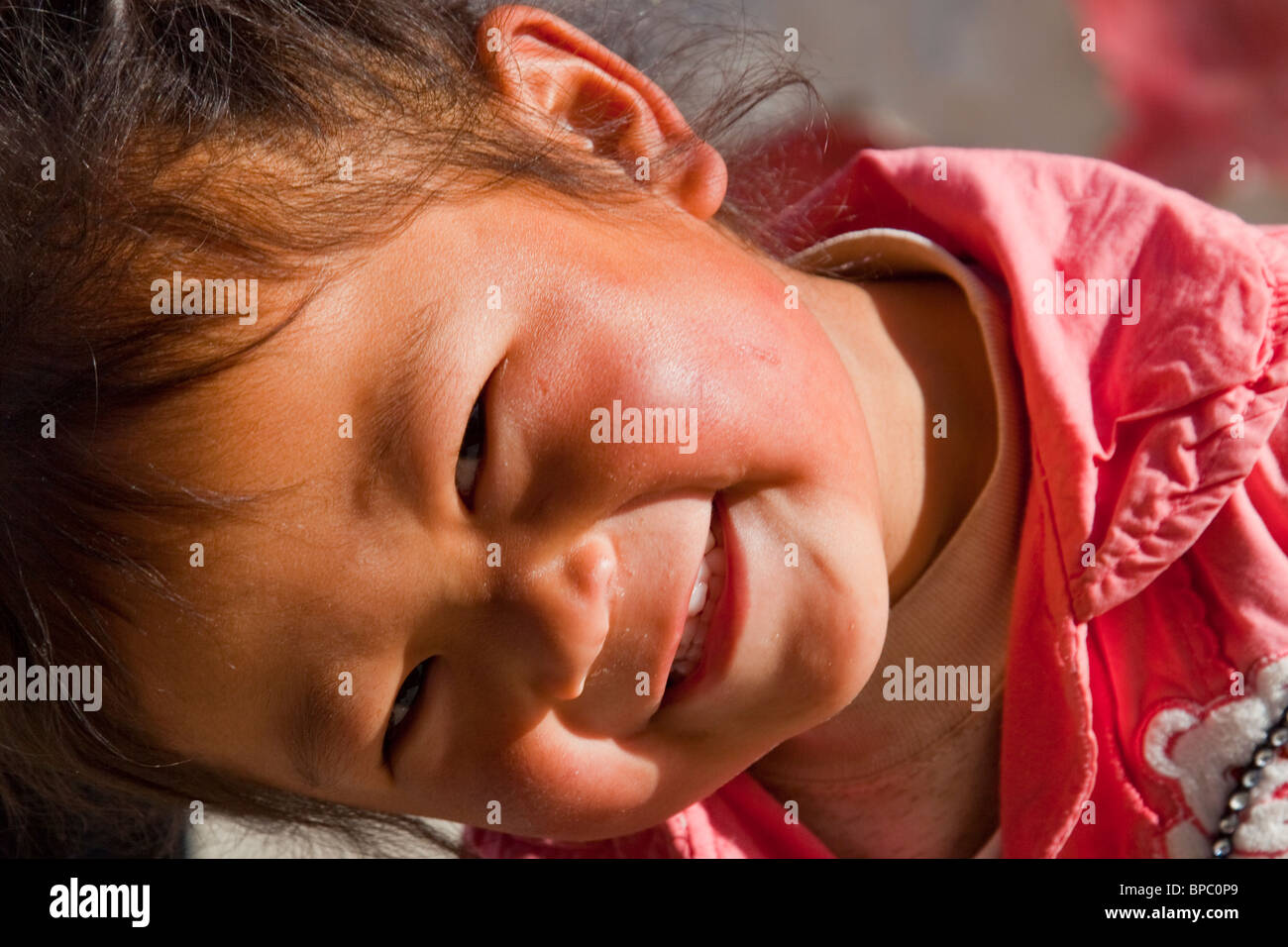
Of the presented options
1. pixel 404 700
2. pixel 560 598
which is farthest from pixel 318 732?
pixel 560 598

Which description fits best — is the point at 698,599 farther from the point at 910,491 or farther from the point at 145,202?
the point at 145,202

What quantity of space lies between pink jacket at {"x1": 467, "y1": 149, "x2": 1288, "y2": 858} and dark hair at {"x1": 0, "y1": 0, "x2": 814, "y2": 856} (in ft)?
→ 1.21

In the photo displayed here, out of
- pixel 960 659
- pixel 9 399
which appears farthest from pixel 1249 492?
pixel 9 399

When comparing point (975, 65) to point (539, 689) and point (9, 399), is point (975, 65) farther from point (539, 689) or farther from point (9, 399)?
point (9, 399)

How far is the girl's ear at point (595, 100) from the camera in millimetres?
852

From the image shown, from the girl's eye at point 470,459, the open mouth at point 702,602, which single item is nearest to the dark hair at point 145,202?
the girl's eye at point 470,459

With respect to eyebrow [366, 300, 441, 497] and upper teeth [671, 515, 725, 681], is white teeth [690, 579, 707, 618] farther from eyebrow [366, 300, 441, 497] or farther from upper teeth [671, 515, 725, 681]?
eyebrow [366, 300, 441, 497]

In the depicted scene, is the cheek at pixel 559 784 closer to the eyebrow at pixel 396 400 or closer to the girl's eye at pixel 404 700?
the girl's eye at pixel 404 700

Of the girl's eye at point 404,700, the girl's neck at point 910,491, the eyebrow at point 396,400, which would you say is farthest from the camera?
the girl's neck at point 910,491

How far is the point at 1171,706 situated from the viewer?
0.86 meters

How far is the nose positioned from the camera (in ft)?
2.34

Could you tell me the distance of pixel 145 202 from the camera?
2.28 feet

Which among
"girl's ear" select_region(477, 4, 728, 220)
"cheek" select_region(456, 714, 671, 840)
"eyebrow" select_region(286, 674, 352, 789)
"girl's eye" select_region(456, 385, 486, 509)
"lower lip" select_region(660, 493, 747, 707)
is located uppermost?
"girl's ear" select_region(477, 4, 728, 220)

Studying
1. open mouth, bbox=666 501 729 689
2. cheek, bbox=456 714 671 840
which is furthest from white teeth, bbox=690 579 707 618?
Result: cheek, bbox=456 714 671 840
